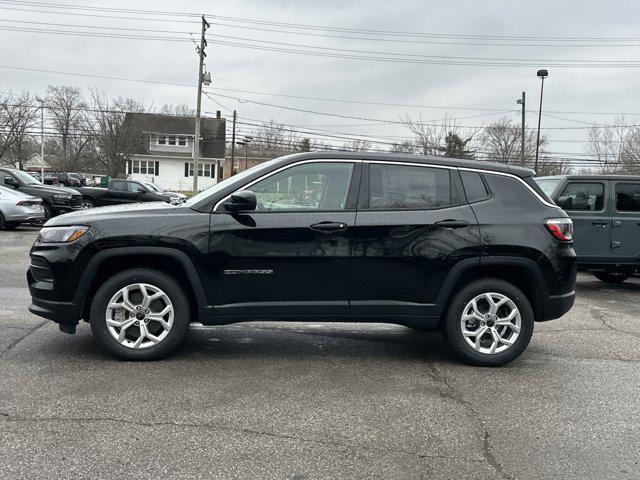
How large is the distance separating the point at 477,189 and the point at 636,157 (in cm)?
4965

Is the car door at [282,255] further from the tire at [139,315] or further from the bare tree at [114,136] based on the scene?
the bare tree at [114,136]

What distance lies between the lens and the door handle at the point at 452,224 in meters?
4.91

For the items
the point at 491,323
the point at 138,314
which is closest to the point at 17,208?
the point at 138,314

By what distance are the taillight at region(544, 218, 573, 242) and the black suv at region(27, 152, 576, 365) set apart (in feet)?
0.04

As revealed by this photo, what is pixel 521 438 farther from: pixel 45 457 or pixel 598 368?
pixel 45 457

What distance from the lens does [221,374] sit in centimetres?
463

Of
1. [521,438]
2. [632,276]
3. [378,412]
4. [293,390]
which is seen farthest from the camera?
[632,276]

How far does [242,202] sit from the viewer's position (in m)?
4.64

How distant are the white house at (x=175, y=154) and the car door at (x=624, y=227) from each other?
53.2m

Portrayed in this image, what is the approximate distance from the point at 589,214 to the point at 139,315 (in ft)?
25.3

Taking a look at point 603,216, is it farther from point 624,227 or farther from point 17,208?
point 17,208

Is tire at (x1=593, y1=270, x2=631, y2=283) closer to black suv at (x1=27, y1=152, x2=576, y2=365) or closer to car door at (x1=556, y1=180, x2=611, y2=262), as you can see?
car door at (x1=556, y1=180, x2=611, y2=262)

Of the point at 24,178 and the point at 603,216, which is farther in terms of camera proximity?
the point at 24,178

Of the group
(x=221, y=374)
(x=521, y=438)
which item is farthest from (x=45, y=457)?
(x=521, y=438)
